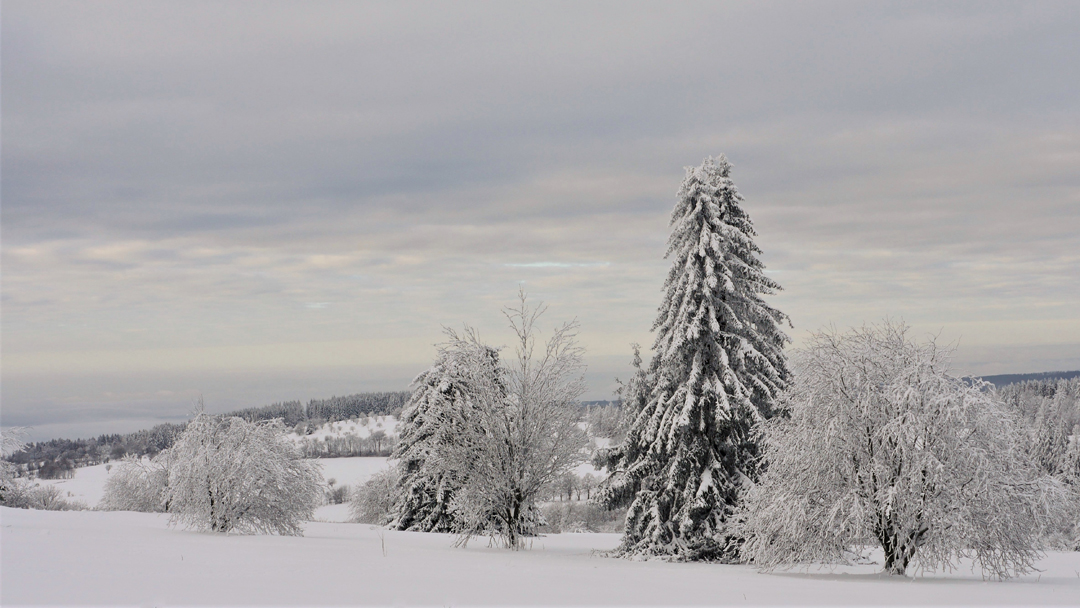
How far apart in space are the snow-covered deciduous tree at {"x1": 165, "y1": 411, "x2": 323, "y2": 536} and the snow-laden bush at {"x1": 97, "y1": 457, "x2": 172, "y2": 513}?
205 centimetres

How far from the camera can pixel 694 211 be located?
2483 centimetres

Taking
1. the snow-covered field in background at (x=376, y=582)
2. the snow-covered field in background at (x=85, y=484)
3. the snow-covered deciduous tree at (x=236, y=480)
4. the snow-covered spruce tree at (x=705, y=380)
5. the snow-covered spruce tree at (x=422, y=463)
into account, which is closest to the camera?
the snow-covered field in background at (x=376, y=582)

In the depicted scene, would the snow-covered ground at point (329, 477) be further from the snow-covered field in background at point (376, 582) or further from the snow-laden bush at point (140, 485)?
the snow-covered field in background at point (376, 582)

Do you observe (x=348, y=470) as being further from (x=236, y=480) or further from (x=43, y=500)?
(x=236, y=480)

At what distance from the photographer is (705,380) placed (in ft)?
81.0

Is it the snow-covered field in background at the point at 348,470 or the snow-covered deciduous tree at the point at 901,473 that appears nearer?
the snow-covered deciduous tree at the point at 901,473

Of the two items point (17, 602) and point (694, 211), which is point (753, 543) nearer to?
point (694, 211)

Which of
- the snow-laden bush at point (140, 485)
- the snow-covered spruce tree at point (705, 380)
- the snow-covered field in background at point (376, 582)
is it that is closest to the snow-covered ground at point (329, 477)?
the snow-laden bush at point (140, 485)

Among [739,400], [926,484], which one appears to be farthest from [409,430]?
A: [926,484]

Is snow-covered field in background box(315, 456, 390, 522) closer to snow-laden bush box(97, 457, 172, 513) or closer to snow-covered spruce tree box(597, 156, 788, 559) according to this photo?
snow-laden bush box(97, 457, 172, 513)

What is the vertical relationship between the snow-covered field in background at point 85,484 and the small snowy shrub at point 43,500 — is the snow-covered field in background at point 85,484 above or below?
below

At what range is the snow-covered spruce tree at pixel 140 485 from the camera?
37438 mm

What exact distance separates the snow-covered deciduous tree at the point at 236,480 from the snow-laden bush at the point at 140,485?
2047 mm

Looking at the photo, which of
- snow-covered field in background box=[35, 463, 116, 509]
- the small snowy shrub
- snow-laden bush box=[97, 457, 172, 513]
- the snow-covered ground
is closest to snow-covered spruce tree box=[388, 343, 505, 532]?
snow-laden bush box=[97, 457, 172, 513]
